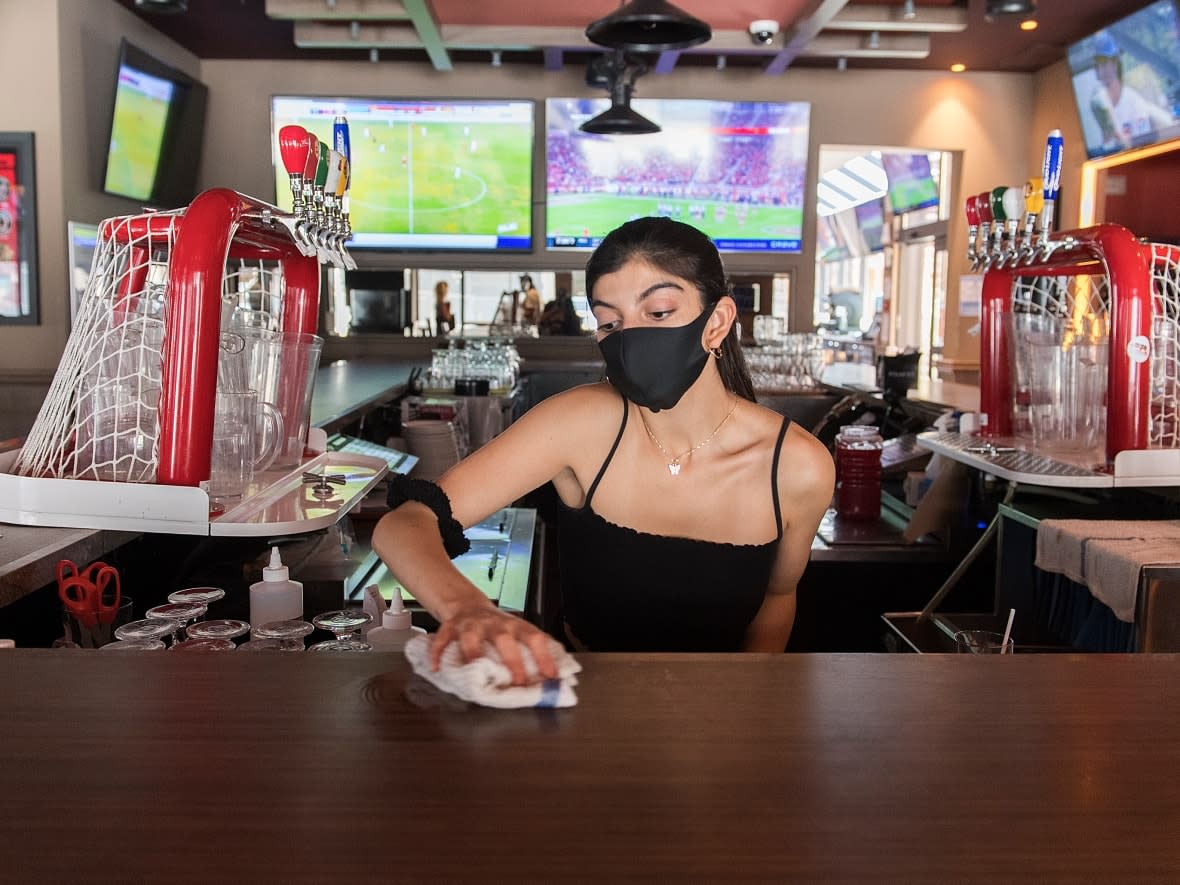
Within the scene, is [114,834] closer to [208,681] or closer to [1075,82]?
[208,681]

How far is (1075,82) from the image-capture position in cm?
642

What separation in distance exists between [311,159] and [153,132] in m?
5.13

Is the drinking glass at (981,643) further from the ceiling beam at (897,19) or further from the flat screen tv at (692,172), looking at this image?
the flat screen tv at (692,172)

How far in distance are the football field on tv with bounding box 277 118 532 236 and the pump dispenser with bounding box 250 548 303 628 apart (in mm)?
5671

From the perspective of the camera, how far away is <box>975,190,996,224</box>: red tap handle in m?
2.68

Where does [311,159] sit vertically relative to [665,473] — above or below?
above

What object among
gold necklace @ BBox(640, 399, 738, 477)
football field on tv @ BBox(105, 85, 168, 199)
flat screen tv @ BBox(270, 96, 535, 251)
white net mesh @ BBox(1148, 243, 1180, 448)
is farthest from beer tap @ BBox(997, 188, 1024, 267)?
football field on tv @ BBox(105, 85, 168, 199)

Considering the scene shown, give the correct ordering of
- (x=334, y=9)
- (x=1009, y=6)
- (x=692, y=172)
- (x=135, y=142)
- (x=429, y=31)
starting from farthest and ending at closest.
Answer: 1. (x=692, y=172)
2. (x=135, y=142)
3. (x=429, y=31)
4. (x=334, y=9)
5. (x=1009, y=6)

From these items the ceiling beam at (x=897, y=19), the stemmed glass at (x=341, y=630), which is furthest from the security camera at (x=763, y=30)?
the stemmed glass at (x=341, y=630)

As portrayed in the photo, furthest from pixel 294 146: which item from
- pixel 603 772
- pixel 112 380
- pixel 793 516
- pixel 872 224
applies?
pixel 872 224

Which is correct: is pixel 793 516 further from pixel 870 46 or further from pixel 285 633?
pixel 870 46

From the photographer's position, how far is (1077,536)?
6.44 ft

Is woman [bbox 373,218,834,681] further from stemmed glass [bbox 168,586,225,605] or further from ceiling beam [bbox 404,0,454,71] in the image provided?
ceiling beam [bbox 404,0,454,71]

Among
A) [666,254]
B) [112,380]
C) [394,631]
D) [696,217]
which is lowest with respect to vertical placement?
[394,631]
